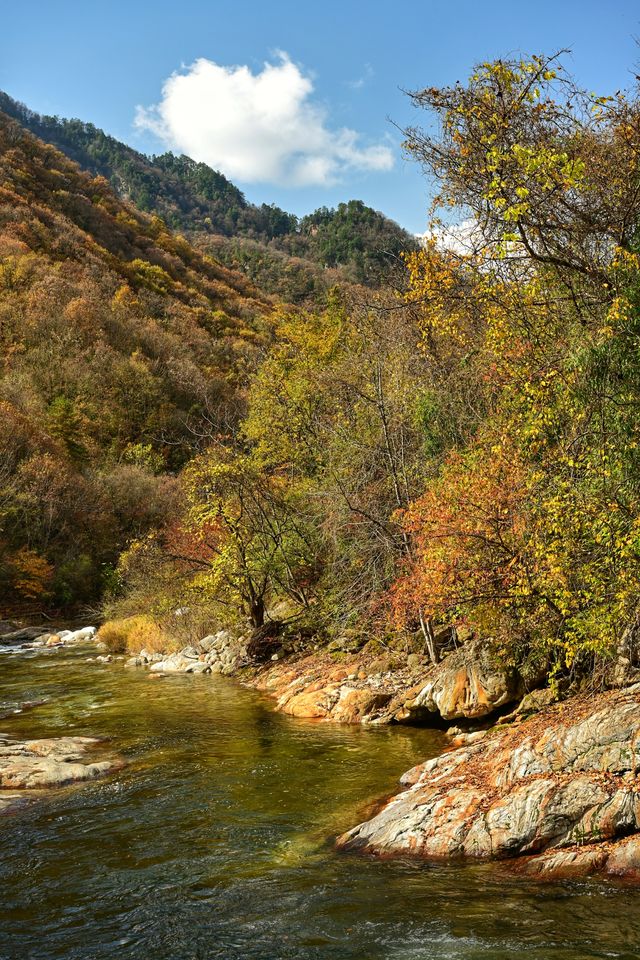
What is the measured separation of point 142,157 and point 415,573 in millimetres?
179082

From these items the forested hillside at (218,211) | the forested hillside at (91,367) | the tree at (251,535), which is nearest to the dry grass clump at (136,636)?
the tree at (251,535)

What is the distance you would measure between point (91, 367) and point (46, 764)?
1802 inches

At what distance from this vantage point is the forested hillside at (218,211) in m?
95.4

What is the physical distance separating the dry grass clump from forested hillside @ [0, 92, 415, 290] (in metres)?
60.1

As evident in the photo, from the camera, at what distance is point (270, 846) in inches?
299

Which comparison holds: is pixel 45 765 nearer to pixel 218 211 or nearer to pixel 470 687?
pixel 470 687

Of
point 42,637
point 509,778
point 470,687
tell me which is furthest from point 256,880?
point 42,637

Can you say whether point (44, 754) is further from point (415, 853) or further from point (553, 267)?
point (553, 267)

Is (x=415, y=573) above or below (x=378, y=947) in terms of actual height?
above

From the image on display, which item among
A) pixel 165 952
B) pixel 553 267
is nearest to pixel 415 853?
pixel 165 952

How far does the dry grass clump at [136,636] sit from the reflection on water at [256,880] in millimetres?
11829

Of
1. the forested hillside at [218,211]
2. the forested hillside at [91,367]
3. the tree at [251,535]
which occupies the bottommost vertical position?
the tree at [251,535]

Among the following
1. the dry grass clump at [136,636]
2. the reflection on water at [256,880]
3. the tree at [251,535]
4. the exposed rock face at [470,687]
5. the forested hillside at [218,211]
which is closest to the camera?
the reflection on water at [256,880]

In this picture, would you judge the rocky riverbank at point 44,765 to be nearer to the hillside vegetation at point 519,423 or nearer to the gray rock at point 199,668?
the hillside vegetation at point 519,423
